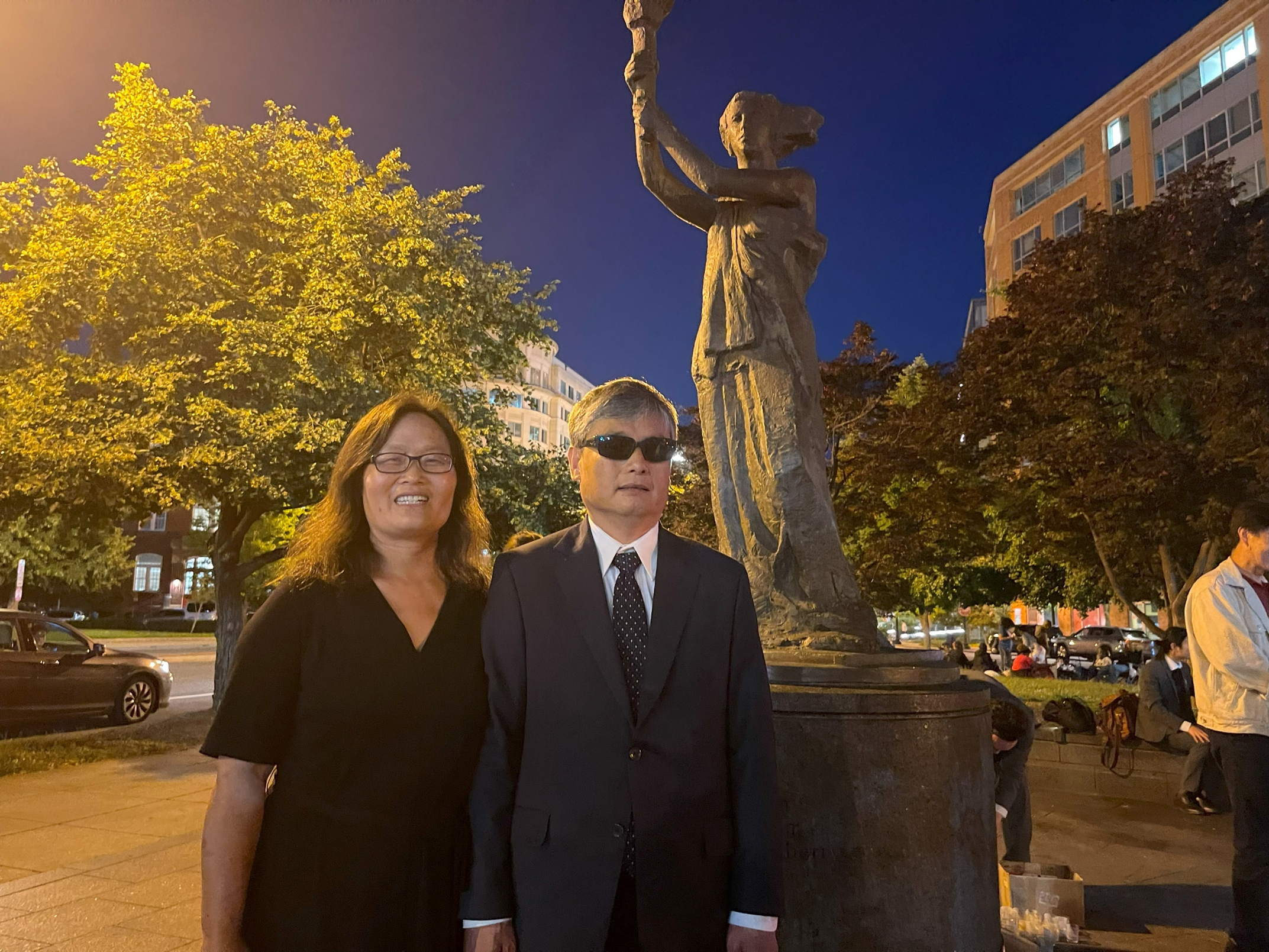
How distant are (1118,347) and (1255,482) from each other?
285 centimetres

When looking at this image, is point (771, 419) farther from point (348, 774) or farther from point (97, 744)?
point (97, 744)

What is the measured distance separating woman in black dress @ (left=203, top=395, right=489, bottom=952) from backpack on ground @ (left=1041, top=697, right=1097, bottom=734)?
9009 mm

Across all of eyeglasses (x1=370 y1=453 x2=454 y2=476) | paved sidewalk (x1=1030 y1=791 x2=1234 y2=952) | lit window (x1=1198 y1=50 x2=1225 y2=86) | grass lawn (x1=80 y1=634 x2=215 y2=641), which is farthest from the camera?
grass lawn (x1=80 y1=634 x2=215 y2=641)

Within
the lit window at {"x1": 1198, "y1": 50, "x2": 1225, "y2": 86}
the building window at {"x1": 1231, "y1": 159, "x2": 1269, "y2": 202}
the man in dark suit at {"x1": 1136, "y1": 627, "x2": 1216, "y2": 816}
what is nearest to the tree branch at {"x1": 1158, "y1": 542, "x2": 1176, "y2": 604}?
the man in dark suit at {"x1": 1136, "y1": 627, "x2": 1216, "y2": 816}

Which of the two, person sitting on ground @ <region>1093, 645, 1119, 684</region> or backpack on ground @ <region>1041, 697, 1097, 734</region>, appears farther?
person sitting on ground @ <region>1093, 645, 1119, 684</region>

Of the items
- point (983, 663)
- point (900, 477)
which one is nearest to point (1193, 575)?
point (900, 477)

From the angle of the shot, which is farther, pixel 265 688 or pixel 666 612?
pixel 666 612

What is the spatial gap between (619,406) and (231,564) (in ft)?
44.6

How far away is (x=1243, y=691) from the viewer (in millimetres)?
3869

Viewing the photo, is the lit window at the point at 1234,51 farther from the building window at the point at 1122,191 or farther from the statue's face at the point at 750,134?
the statue's face at the point at 750,134

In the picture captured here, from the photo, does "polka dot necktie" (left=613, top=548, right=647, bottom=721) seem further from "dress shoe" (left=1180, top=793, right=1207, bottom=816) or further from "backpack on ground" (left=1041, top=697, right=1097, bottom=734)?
"backpack on ground" (left=1041, top=697, right=1097, bottom=734)

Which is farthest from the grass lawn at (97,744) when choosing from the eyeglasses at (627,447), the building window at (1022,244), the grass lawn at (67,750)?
the building window at (1022,244)

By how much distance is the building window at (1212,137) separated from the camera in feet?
106

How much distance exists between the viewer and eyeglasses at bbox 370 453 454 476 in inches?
88.1
